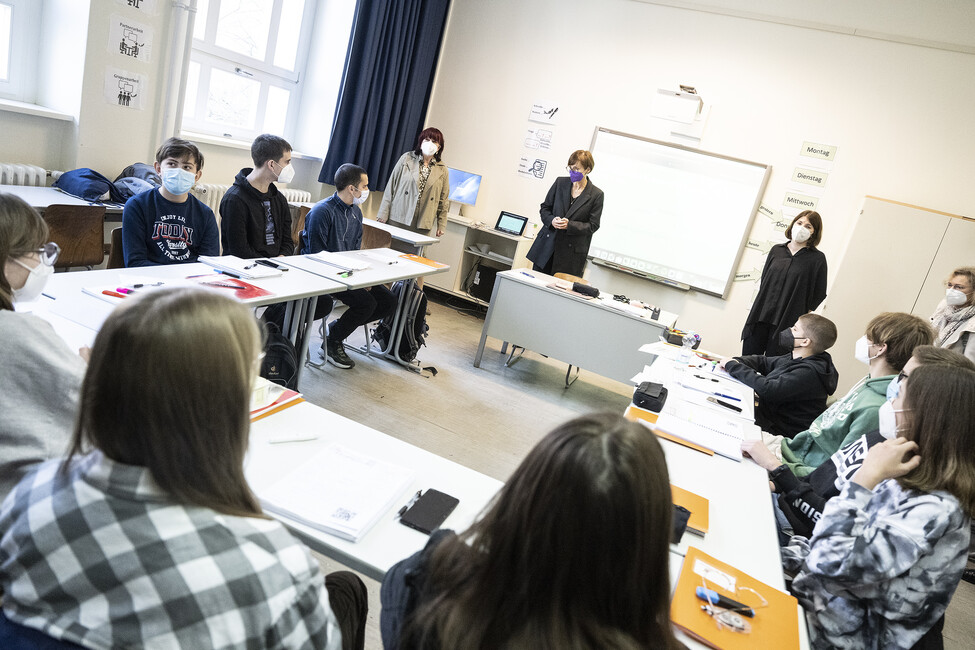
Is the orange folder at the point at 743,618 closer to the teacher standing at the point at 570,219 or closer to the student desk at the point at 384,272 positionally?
the student desk at the point at 384,272

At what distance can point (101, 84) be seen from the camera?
354 cm

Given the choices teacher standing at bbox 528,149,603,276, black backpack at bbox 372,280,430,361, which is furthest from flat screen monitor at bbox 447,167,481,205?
black backpack at bbox 372,280,430,361

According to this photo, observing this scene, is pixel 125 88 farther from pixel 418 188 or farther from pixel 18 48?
pixel 418 188

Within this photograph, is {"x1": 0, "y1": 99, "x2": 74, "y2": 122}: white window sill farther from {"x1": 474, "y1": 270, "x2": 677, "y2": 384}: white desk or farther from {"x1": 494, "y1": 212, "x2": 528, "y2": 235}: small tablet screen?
{"x1": 494, "y1": 212, "x2": 528, "y2": 235}: small tablet screen

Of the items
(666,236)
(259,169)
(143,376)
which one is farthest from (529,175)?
(143,376)

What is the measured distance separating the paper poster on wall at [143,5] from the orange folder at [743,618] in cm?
394

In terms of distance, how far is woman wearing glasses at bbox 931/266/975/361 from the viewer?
3580 mm

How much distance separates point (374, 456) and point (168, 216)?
192 cm

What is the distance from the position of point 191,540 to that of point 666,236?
5.27 m

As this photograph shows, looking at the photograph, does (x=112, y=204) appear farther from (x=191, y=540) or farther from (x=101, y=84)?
(x=191, y=540)

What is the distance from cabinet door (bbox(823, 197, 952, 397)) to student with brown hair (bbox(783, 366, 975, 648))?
3.96 meters

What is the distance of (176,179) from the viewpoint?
2.72 metres

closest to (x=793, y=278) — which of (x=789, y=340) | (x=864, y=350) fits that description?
(x=789, y=340)

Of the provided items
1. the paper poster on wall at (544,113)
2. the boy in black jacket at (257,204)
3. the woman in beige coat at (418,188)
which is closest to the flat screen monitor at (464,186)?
the woman in beige coat at (418,188)
